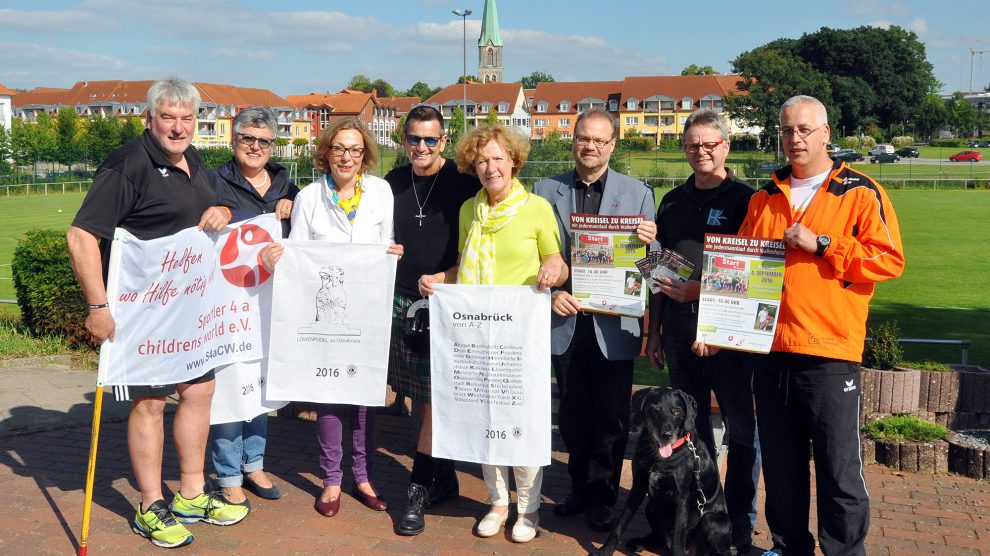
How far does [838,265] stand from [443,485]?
273 cm

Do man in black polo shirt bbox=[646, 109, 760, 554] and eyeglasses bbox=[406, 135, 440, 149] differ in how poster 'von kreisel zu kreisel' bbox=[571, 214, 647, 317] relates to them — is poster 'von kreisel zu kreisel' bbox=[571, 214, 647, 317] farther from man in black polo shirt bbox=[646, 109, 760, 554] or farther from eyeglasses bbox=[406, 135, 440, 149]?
eyeglasses bbox=[406, 135, 440, 149]

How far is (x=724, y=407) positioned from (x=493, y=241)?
1.57 metres

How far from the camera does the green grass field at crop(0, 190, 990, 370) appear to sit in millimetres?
11266

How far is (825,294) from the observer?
12.9ft

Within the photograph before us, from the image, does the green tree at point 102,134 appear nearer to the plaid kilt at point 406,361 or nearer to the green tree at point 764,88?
the green tree at point 764,88

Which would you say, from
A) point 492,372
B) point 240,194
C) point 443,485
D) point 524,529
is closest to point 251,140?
point 240,194

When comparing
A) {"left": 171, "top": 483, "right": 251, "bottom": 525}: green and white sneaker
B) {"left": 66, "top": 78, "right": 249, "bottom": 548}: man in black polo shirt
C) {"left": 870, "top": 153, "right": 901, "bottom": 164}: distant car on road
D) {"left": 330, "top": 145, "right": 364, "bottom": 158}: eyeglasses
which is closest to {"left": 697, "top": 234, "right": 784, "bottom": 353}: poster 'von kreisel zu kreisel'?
{"left": 330, "top": 145, "right": 364, "bottom": 158}: eyeglasses

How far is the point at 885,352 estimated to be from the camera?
256 inches

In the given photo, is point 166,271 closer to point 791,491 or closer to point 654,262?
point 654,262

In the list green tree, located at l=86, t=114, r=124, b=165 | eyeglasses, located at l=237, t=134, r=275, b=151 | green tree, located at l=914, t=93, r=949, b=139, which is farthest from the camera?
green tree, located at l=914, t=93, r=949, b=139

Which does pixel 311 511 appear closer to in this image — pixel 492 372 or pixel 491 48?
pixel 492 372

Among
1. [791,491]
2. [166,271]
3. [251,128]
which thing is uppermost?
[251,128]

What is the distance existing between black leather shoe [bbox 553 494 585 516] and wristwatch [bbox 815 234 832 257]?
2136 mm

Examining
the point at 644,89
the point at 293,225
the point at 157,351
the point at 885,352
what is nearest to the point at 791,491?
the point at 885,352
